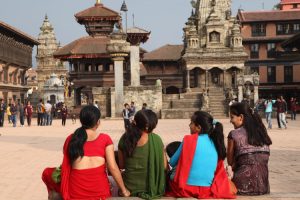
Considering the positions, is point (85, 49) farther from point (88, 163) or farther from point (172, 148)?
point (88, 163)

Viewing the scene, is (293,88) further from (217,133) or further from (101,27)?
(217,133)

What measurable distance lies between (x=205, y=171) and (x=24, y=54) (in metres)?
56.4

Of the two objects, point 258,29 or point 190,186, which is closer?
point 190,186

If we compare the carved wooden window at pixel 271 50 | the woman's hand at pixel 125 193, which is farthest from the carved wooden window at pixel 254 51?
the woman's hand at pixel 125 193

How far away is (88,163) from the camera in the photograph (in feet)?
19.4

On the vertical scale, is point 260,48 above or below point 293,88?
above

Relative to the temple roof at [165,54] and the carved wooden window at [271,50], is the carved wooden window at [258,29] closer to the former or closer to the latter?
the carved wooden window at [271,50]

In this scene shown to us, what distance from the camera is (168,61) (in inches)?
2525

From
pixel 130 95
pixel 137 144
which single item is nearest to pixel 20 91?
pixel 130 95

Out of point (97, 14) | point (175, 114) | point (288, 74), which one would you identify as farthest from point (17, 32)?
point (288, 74)

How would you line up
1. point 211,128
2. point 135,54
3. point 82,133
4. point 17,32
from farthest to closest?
point 17,32
point 135,54
point 211,128
point 82,133

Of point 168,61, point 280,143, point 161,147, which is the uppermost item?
point 168,61

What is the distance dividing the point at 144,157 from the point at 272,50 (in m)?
58.2

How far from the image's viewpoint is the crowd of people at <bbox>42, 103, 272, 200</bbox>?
5910 millimetres
